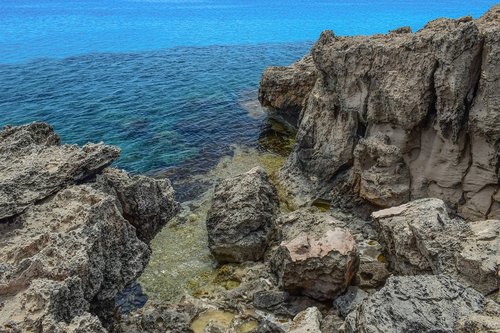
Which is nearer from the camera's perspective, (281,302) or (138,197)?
(138,197)

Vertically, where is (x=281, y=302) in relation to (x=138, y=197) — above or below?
below

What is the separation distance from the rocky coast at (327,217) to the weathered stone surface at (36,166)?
4 centimetres

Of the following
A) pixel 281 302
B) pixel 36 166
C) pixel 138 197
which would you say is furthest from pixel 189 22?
pixel 281 302

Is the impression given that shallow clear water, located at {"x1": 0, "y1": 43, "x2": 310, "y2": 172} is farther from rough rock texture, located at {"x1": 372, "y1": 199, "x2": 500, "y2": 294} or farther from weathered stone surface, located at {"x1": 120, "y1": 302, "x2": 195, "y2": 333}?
rough rock texture, located at {"x1": 372, "y1": 199, "x2": 500, "y2": 294}

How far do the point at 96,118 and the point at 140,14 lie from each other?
5922 cm

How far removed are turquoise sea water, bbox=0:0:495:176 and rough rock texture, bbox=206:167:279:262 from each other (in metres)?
7.67

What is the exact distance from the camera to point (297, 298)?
40.3 ft

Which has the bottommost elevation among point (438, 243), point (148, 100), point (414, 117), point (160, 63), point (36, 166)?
point (148, 100)

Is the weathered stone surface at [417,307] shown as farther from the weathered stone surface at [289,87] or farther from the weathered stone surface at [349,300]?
the weathered stone surface at [289,87]

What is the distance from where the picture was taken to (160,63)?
147 feet

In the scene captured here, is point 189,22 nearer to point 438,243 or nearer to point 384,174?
point 384,174

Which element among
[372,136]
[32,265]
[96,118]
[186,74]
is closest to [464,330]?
[32,265]

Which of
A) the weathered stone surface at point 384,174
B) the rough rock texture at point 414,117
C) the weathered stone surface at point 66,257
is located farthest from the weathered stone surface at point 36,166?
the rough rock texture at point 414,117

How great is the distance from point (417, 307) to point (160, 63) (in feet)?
138
